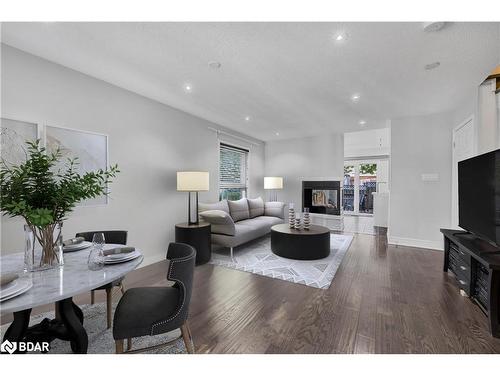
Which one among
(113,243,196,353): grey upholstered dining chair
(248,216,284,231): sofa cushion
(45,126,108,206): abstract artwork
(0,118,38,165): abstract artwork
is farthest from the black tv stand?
(0,118,38,165): abstract artwork

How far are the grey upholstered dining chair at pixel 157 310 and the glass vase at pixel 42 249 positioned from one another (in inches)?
19.6

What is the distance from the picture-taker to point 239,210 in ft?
15.5

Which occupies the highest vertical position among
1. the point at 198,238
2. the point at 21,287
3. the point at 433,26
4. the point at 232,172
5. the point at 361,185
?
the point at 433,26

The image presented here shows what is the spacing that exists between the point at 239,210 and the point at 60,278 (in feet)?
11.9

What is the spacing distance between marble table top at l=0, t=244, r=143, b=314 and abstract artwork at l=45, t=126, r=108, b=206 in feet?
4.45

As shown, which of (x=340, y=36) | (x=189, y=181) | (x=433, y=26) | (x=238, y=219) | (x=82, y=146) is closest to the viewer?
(x=433, y=26)

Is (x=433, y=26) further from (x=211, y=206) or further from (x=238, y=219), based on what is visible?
(x=238, y=219)

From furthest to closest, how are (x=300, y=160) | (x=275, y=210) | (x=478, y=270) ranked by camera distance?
1. (x=300, y=160)
2. (x=275, y=210)
3. (x=478, y=270)

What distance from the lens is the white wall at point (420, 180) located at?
4.06 metres

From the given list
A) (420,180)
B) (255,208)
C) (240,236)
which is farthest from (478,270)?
(255,208)

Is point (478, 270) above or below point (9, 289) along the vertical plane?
below

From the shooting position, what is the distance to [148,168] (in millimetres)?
3389

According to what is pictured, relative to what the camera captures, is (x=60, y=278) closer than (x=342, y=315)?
Yes
